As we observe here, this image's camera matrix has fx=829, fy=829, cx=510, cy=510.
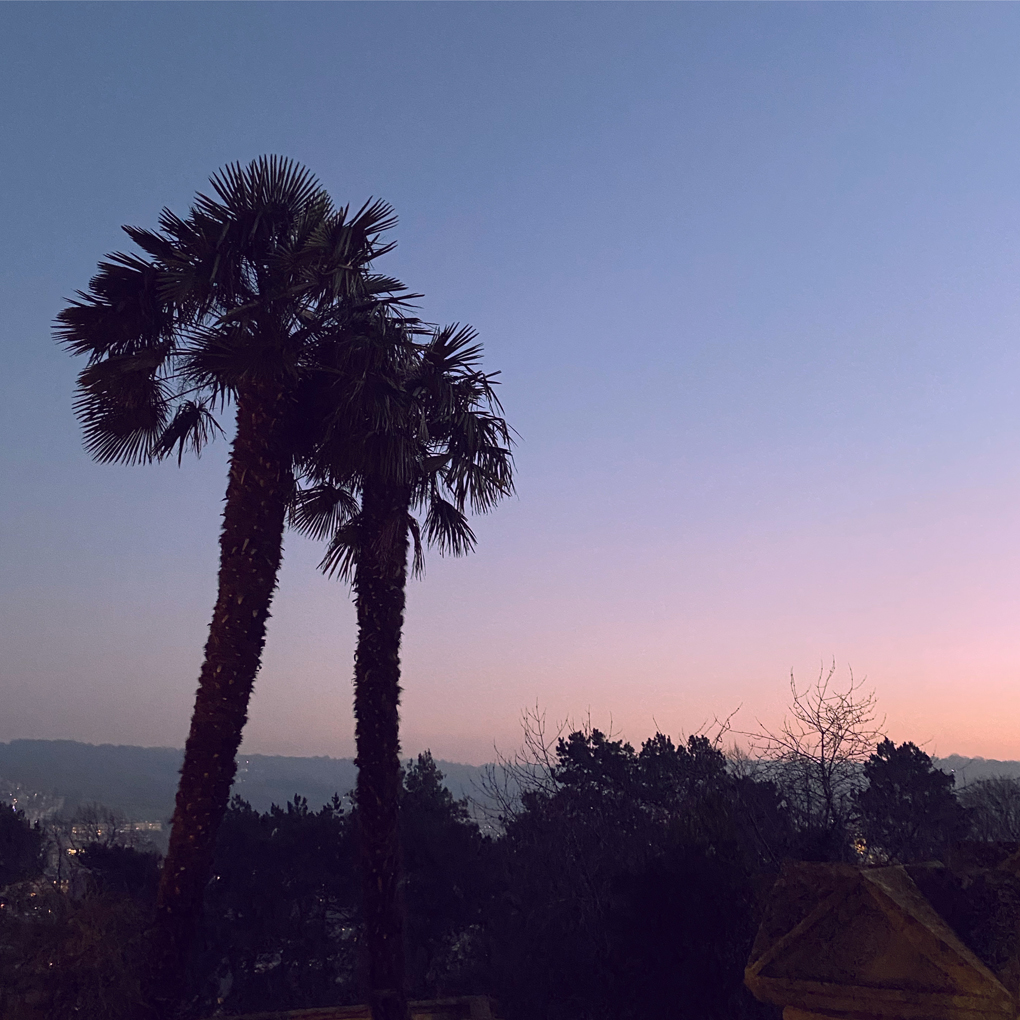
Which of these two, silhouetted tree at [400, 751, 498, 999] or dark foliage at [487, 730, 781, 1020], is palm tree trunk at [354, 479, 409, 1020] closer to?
dark foliage at [487, 730, 781, 1020]

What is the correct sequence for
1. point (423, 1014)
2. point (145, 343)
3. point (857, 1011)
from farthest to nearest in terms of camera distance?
point (423, 1014), point (145, 343), point (857, 1011)

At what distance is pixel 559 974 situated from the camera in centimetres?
1395

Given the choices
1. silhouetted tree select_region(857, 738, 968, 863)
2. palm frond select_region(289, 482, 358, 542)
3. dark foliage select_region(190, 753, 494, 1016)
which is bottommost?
dark foliage select_region(190, 753, 494, 1016)

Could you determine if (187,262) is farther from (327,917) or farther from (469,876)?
(327,917)

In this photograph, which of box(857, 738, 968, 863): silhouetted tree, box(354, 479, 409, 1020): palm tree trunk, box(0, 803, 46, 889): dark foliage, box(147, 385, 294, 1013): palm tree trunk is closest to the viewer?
box(147, 385, 294, 1013): palm tree trunk

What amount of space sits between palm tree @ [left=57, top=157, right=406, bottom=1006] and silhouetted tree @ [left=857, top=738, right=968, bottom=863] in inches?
444

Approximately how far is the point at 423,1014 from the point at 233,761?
6071 mm

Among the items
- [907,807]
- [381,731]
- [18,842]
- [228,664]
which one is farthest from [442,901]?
[18,842]

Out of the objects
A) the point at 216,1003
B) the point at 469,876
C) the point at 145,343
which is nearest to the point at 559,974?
the point at 469,876

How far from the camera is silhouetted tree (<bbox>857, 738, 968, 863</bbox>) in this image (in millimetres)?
15676

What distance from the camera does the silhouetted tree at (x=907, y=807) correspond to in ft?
51.4

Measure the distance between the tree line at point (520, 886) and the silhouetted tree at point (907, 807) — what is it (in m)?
0.10

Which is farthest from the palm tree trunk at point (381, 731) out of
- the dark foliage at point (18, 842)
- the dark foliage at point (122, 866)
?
the dark foliage at point (18, 842)

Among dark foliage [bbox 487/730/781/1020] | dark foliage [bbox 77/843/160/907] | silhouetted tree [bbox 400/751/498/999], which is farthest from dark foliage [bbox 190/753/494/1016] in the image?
dark foliage [bbox 77/843/160/907]
